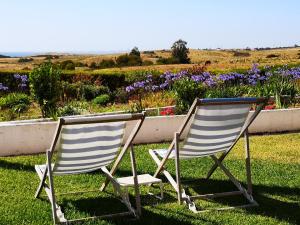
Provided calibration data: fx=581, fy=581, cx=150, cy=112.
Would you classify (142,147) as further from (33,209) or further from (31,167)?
(33,209)

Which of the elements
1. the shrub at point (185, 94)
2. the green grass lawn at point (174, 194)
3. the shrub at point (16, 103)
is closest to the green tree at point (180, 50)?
the shrub at point (16, 103)

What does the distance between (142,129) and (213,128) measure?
Answer: 3730 mm

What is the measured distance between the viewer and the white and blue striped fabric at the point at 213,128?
18.0 ft

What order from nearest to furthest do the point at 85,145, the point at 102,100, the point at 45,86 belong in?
the point at 85,145, the point at 45,86, the point at 102,100

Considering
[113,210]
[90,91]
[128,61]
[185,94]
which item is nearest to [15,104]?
[90,91]

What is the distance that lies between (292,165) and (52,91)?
5.36m

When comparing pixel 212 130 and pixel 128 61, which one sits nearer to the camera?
pixel 212 130

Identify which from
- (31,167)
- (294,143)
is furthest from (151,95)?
(31,167)

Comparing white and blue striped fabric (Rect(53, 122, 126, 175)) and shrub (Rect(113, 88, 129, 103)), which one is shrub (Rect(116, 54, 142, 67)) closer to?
shrub (Rect(113, 88, 129, 103))

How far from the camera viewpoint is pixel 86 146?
17.0 ft

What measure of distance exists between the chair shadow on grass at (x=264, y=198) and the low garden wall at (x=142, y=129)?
272 cm

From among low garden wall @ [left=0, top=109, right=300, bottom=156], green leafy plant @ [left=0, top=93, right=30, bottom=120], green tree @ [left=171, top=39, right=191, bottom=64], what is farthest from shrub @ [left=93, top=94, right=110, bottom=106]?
green tree @ [left=171, top=39, right=191, bottom=64]

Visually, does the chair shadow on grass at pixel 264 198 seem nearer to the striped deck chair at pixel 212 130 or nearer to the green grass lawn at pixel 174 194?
the green grass lawn at pixel 174 194

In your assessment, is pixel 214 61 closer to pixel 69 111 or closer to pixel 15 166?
pixel 69 111
